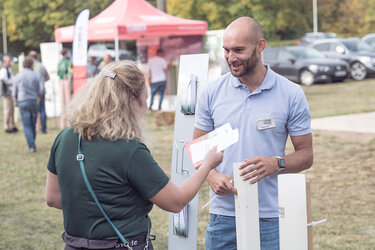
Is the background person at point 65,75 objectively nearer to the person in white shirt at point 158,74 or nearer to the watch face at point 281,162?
the person in white shirt at point 158,74

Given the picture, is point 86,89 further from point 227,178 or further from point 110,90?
point 227,178

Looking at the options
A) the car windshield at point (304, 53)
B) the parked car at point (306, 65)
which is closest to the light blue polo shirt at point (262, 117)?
the parked car at point (306, 65)

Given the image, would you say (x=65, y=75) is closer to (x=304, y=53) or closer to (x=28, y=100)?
(x=28, y=100)

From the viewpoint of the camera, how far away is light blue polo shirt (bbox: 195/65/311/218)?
3141 mm

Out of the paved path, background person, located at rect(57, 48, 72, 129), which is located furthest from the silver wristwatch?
background person, located at rect(57, 48, 72, 129)

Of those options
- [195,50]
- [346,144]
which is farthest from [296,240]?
[195,50]

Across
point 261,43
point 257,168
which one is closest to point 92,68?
point 261,43

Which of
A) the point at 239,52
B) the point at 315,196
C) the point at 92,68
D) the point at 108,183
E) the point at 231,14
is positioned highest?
the point at 239,52

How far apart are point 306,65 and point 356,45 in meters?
4.28

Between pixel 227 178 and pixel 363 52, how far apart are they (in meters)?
23.3

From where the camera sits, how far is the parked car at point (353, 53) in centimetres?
2425

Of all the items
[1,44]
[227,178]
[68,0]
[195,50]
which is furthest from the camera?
[1,44]

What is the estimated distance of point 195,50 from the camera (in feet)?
62.2

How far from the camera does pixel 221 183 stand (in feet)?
10.2
